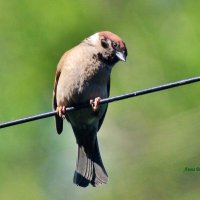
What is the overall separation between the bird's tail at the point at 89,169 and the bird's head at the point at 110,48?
3.33ft

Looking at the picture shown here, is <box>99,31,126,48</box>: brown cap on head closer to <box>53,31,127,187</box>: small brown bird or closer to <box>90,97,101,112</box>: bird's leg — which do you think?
<box>53,31,127,187</box>: small brown bird

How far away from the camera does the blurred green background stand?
11.7 meters

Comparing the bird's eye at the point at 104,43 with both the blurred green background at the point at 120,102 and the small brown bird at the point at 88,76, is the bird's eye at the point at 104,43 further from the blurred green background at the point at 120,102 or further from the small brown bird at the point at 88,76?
the blurred green background at the point at 120,102

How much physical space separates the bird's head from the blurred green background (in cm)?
237

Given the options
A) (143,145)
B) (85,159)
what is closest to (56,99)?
(85,159)

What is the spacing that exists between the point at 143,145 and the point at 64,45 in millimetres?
2908

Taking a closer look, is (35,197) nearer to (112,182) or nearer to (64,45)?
(112,182)

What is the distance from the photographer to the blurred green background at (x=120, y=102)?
38.5 ft

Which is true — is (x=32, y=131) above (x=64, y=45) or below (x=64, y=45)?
below

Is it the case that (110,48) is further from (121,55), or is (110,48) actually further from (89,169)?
(89,169)

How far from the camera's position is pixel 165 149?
11.7 m

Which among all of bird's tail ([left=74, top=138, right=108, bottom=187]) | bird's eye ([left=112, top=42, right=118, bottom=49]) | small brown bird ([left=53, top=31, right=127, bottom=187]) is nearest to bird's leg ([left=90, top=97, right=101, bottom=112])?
small brown bird ([left=53, top=31, right=127, bottom=187])

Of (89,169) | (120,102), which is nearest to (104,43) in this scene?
(89,169)

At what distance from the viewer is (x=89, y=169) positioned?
9477 millimetres
